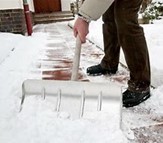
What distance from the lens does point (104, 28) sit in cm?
219

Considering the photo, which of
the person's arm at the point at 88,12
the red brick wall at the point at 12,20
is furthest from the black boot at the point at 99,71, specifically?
the red brick wall at the point at 12,20

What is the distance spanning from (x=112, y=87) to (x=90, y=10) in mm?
422

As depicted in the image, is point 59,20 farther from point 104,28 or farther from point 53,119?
point 53,119

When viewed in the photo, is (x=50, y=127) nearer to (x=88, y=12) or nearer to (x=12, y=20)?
(x=88, y=12)

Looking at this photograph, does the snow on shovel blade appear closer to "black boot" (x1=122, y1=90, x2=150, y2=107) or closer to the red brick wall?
"black boot" (x1=122, y1=90, x2=150, y2=107)

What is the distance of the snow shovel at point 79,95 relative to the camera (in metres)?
1.26

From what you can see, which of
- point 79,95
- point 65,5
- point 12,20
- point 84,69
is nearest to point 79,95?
point 79,95

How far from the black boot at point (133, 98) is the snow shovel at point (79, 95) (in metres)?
0.38

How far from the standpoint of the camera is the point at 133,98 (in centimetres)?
165

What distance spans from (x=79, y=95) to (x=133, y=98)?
0.49 metres

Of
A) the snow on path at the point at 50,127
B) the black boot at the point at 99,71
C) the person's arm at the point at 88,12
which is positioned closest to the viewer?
the snow on path at the point at 50,127

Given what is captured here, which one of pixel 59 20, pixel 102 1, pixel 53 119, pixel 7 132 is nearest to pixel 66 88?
pixel 53 119

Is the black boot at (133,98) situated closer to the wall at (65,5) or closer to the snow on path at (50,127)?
the snow on path at (50,127)

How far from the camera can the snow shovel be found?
126 cm
